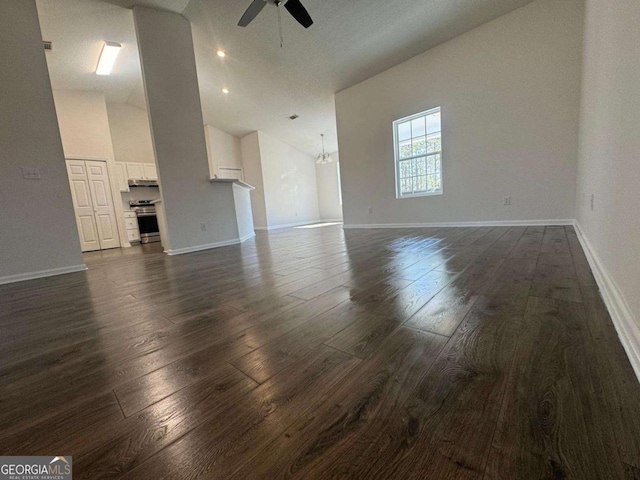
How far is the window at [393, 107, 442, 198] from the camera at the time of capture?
445cm

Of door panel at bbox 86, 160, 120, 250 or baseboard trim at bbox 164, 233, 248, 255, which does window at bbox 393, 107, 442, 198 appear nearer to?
baseboard trim at bbox 164, 233, 248, 255

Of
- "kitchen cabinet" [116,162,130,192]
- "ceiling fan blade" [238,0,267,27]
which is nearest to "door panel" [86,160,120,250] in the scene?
"kitchen cabinet" [116,162,130,192]

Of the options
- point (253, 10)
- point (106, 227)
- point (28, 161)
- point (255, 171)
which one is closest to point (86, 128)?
point (106, 227)

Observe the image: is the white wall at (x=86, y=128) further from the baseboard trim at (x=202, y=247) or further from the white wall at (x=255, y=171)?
the white wall at (x=255, y=171)

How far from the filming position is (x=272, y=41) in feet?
13.5

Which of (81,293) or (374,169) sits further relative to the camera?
(374,169)

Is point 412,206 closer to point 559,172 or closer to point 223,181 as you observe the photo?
point 559,172

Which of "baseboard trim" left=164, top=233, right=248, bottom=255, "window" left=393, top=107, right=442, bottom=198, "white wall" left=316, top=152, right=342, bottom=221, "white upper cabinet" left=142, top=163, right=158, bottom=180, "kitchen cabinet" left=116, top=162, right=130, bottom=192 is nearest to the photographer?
"baseboard trim" left=164, top=233, right=248, bottom=255

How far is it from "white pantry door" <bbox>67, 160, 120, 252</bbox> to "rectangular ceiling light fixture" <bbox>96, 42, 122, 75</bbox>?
5.72 ft

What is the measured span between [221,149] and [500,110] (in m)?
7.03

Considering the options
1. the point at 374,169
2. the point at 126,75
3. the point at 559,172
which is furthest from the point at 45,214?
the point at 559,172

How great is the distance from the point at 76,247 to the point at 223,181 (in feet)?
6.59

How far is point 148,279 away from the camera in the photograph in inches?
89.7

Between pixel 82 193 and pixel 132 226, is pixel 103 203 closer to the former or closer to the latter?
pixel 82 193
